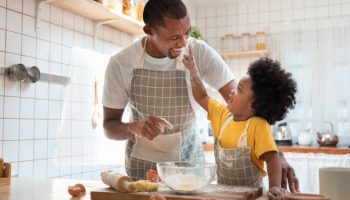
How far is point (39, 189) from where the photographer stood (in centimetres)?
116

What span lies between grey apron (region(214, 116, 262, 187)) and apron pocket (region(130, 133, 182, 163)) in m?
0.25

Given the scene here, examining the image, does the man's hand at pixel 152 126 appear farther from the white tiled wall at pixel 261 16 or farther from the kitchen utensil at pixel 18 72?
the white tiled wall at pixel 261 16

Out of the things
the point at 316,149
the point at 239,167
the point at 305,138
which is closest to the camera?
the point at 239,167

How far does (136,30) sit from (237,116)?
179 centimetres

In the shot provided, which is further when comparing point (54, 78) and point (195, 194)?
point (54, 78)

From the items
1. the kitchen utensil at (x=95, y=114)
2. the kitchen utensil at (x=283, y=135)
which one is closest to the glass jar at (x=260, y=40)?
the kitchen utensil at (x=283, y=135)

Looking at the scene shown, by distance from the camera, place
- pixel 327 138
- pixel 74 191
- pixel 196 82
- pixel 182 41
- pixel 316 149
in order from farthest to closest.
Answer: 1. pixel 327 138
2. pixel 316 149
3. pixel 196 82
4. pixel 182 41
5. pixel 74 191

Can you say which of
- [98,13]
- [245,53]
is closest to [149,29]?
[98,13]

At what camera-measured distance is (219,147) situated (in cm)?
133

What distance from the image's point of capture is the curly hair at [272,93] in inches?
51.8

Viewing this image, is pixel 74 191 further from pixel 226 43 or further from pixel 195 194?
pixel 226 43

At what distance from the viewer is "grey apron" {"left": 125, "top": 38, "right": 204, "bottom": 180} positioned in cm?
149

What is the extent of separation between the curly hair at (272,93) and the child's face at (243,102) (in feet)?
0.07

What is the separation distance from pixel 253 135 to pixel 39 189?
694 mm
